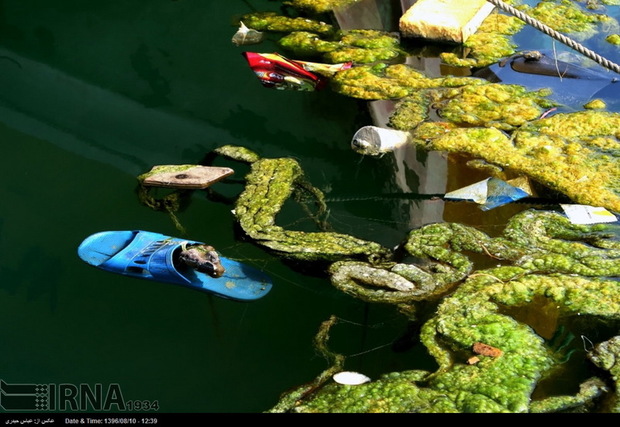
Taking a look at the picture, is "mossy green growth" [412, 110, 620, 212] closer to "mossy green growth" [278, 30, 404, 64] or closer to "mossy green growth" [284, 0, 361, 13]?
"mossy green growth" [278, 30, 404, 64]

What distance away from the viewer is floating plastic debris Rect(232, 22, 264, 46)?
163 inches

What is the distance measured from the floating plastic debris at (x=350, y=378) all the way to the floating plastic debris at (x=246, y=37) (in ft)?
7.67

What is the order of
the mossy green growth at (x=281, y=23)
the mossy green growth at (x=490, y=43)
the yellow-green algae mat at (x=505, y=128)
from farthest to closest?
the mossy green growth at (x=281, y=23), the mossy green growth at (x=490, y=43), the yellow-green algae mat at (x=505, y=128)

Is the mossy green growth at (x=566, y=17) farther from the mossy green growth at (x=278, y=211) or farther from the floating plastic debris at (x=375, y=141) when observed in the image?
the mossy green growth at (x=278, y=211)

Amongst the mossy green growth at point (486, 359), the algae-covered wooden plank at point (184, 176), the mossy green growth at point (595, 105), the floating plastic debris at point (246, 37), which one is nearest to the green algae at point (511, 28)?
the mossy green growth at point (595, 105)

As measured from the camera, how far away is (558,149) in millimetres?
3264

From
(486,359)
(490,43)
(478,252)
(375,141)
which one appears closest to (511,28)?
(490,43)

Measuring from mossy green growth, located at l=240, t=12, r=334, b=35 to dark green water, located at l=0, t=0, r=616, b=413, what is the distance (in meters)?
0.10

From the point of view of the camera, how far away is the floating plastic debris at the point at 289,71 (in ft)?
12.4

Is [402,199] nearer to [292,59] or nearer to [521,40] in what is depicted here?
[292,59]

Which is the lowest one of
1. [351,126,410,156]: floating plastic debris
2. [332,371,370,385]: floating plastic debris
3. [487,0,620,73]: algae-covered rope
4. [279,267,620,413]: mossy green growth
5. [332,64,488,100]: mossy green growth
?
[332,371,370,385]: floating plastic debris

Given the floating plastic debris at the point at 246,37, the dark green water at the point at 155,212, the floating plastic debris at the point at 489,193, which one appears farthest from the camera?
the floating plastic debris at the point at 246,37

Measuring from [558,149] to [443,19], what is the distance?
114cm

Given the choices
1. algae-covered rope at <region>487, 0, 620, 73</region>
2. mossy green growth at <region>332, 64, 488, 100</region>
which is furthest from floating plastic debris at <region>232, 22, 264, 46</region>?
algae-covered rope at <region>487, 0, 620, 73</region>
